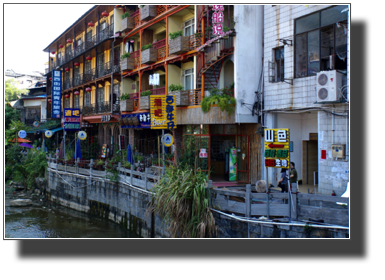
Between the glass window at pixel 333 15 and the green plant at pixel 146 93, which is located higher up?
the glass window at pixel 333 15

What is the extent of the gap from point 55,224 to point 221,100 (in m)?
11.7

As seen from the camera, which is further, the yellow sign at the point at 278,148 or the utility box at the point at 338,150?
the utility box at the point at 338,150

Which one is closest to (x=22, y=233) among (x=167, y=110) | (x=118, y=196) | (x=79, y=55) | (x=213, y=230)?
(x=118, y=196)

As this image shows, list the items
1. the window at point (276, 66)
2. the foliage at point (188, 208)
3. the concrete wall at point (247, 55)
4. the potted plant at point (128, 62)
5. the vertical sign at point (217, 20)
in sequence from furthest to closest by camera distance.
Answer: the potted plant at point (128, 62) < the vertical sign at point (217, 20) < the concrete wall at point (247, 55) < the window at point (276, 66) < the foliage at point (188, 208)

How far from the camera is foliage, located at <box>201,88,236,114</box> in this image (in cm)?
1767

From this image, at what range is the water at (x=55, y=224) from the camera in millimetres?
17906

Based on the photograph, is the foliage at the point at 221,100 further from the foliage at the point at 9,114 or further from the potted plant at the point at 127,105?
the foliage at the point at 9,114

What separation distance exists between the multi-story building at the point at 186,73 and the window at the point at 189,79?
0.21 feet

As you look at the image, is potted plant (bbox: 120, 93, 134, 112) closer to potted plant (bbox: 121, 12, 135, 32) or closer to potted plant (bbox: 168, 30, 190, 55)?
potted plant (bbox: 121, 12, 135, 32)

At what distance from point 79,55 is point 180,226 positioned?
88.5ft

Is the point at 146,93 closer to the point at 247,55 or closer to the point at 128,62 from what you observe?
the point at 128,62

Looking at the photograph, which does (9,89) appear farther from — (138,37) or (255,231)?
(255,231)

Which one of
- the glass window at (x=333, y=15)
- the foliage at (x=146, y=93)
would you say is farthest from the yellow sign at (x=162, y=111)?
the glass window at (x=333, y=15)

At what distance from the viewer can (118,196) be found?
63.1 feet
